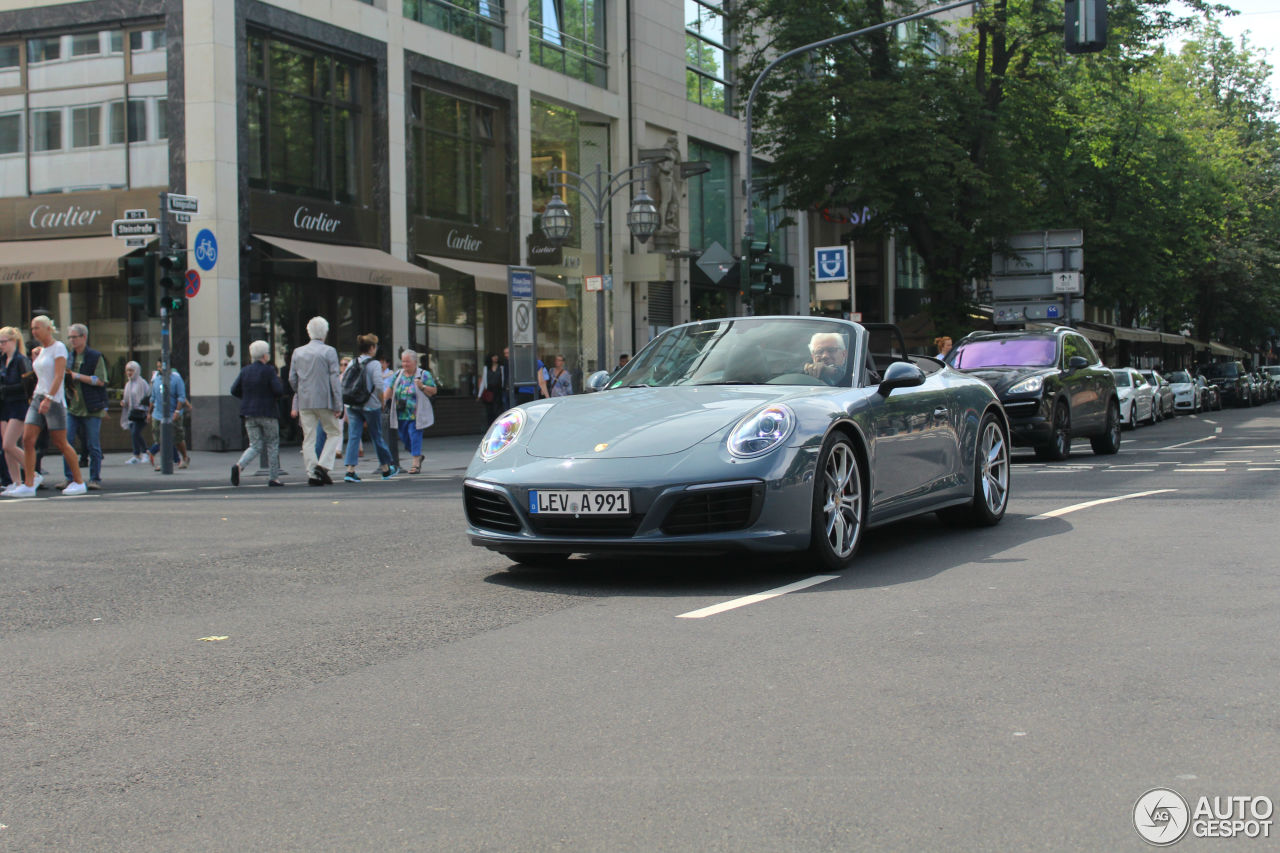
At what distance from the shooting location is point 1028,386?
17.6 meters

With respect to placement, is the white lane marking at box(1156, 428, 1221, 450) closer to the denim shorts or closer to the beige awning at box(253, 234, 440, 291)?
the beige awning at box(253, 234, 440, 291)

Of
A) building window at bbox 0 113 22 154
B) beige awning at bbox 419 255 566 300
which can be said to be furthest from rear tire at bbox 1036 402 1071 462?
building window at bbox 0 113 22 154

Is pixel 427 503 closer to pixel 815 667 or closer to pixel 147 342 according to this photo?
pixel 815 667

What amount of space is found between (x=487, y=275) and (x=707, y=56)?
15.1 meters

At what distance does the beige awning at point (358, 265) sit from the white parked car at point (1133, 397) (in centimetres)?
1611

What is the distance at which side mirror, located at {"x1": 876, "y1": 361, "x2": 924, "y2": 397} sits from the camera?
805cm

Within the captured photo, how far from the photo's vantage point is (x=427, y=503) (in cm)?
1321

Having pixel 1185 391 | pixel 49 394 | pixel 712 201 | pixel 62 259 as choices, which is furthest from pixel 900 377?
pixel 1185 391

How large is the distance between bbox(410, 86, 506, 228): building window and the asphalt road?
22512mm

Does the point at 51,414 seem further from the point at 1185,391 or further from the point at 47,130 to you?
the point at 1185,391

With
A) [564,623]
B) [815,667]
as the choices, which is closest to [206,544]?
[564,623]

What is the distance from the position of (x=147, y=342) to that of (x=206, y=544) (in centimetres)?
1678

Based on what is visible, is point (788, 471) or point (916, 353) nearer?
point (788, 471)

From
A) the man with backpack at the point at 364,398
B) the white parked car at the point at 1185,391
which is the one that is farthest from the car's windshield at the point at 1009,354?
the white parked car at the point at 1185,391
